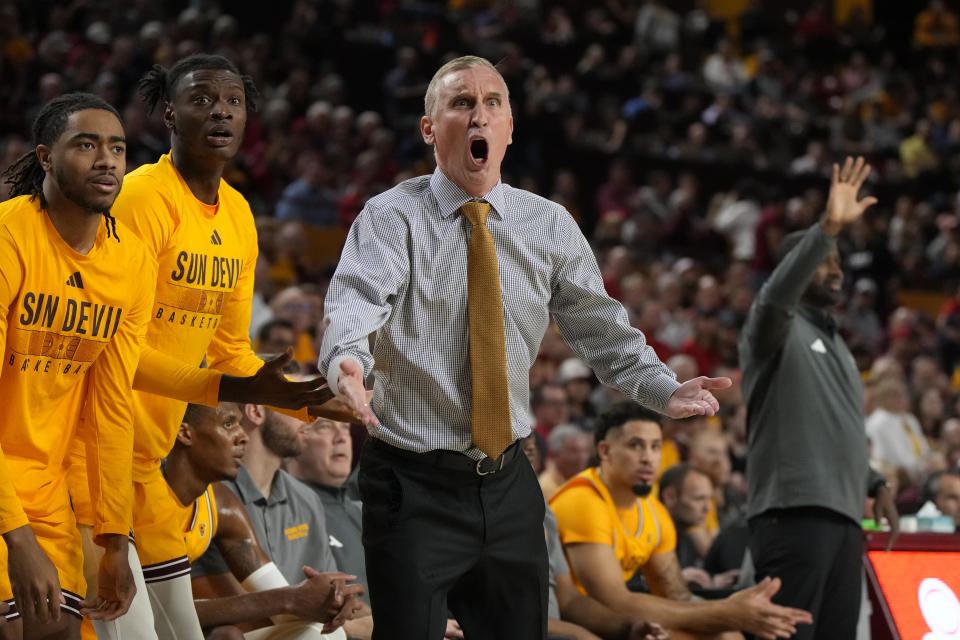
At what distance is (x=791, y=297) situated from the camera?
4.95 metres

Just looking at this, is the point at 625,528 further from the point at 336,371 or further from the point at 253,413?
the point at 336,371

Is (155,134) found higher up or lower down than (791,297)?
higher up

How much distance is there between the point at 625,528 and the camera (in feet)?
18.7

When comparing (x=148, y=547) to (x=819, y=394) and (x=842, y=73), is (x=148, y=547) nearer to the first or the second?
(x=819, y=394)

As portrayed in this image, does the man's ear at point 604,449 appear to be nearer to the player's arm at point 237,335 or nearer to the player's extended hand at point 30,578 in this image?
the player's arm at point 237,335

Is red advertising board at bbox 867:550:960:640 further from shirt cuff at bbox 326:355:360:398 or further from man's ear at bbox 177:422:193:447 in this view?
shirt cuff at bbox 326:355:360:398

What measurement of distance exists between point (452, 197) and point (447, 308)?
0.94ft

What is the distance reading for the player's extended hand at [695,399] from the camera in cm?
301

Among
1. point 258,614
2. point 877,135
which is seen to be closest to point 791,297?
point 258,614

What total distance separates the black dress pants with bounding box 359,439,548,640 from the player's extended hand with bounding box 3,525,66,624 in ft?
2.43

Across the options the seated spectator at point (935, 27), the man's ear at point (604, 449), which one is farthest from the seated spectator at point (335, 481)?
the seated spectator at point (935, 27)

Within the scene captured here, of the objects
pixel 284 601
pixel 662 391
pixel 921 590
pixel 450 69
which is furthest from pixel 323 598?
pixel 921 590

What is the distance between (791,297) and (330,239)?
22.1ft

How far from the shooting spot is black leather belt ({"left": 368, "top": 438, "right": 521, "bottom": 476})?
118 inches
